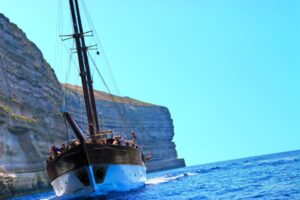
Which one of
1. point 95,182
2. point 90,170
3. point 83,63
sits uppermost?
point 83,63

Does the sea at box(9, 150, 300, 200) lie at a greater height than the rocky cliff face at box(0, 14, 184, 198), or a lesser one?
lesser

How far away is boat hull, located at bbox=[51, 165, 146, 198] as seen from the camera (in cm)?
2667

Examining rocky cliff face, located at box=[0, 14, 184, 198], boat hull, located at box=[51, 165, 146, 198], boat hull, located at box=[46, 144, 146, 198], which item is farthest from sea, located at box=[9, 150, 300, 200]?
rocky cliff face, located at box=[0, 14, 184, 198]

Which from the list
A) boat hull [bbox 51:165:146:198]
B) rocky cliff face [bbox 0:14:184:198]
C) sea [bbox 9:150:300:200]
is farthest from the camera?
rocky cliff face [bbox 0:14:184:198]

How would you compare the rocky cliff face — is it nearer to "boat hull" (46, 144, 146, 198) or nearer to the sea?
the sea

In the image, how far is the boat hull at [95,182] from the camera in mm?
26672

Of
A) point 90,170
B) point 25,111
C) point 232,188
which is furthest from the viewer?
point 25,111

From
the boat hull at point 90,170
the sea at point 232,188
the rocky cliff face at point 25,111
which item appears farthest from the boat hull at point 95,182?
the rocky cliff face at point 25,111

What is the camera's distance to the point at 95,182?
87.6ft

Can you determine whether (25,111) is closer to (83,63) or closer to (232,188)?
(83,63)

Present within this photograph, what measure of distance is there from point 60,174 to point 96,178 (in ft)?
9.57

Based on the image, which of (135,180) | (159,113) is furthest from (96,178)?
(159,113)

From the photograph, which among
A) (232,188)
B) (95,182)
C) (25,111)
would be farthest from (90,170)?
(25,111)

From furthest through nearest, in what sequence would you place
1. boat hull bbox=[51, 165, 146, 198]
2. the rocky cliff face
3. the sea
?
the rocky cliff face, boat hull bbox=[51, 165, 146, 198], the sea
